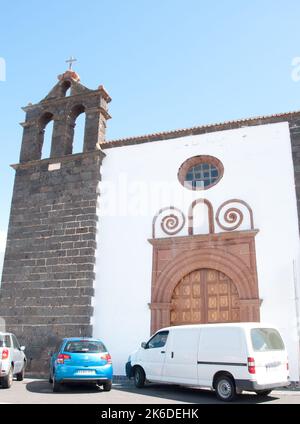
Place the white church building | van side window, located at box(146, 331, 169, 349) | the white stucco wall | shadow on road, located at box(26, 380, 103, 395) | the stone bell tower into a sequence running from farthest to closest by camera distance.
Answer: the stone bell tower, the white church building, the white stucco wall, van side window, located at box(146, 331, 169, 349), shadow on road, located at box(26, 380, 103, 395)

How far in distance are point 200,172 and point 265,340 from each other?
20.4 feet

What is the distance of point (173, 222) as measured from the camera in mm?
12578

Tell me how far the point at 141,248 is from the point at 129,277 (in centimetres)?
93

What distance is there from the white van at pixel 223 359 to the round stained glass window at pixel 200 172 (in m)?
4.99

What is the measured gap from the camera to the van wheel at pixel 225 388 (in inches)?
301

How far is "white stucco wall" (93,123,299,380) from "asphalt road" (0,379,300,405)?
2482 millimetres

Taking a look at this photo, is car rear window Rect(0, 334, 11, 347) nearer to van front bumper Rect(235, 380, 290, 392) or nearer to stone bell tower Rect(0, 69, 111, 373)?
stone bell tower Rect(0, 69, 111, 373)

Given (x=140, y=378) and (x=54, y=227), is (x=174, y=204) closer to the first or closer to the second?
(x=54, y=227)

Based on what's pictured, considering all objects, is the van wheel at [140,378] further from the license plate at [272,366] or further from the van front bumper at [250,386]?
the license plate at [272,366]

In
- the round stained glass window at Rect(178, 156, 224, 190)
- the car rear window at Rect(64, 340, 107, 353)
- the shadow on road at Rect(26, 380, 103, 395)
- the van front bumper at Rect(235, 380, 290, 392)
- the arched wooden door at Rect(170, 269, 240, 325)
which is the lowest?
the shadow on road at Rect(26, 380, 103, 395)

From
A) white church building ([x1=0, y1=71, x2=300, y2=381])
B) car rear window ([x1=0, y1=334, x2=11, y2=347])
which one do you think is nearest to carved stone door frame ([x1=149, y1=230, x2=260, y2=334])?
white church building ([x1=0, y1=71, x2=300, y2=381])

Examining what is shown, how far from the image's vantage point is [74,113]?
50.6 ft

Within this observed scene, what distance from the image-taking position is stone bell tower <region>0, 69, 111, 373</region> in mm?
12602

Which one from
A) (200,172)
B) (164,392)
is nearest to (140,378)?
(164,392)
